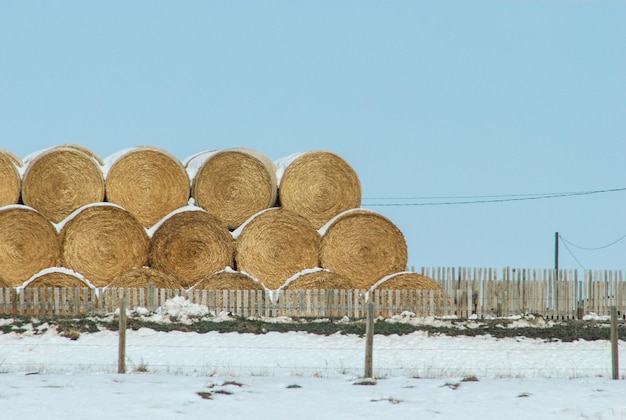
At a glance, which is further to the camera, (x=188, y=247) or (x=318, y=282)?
(x=318, y=282)

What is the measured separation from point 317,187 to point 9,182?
6781 millimetres

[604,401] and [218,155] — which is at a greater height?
[218,155]

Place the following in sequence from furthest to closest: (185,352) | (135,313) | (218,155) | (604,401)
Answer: (218,155)
(135,313)
(185,352)
(604,401)

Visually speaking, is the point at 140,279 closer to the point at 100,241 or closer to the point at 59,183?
the point at 100,241

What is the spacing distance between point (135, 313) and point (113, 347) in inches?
148

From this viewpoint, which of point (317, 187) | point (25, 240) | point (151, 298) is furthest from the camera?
point (317, 187)

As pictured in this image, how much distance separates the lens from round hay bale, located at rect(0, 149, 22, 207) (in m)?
25.5

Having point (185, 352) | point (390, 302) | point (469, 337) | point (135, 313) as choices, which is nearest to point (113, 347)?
point (185, 352)

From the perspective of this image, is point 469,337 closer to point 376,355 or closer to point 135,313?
point 376,355

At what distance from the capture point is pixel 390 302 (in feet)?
82.4

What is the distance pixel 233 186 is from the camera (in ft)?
87.0

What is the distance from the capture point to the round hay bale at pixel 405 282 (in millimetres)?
25578

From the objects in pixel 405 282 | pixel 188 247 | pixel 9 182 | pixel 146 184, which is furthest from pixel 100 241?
pixel 405 282

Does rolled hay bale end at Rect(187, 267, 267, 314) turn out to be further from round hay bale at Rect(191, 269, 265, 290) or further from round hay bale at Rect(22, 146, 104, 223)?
round hay bale at Rect(22, 146, 104, 223)
